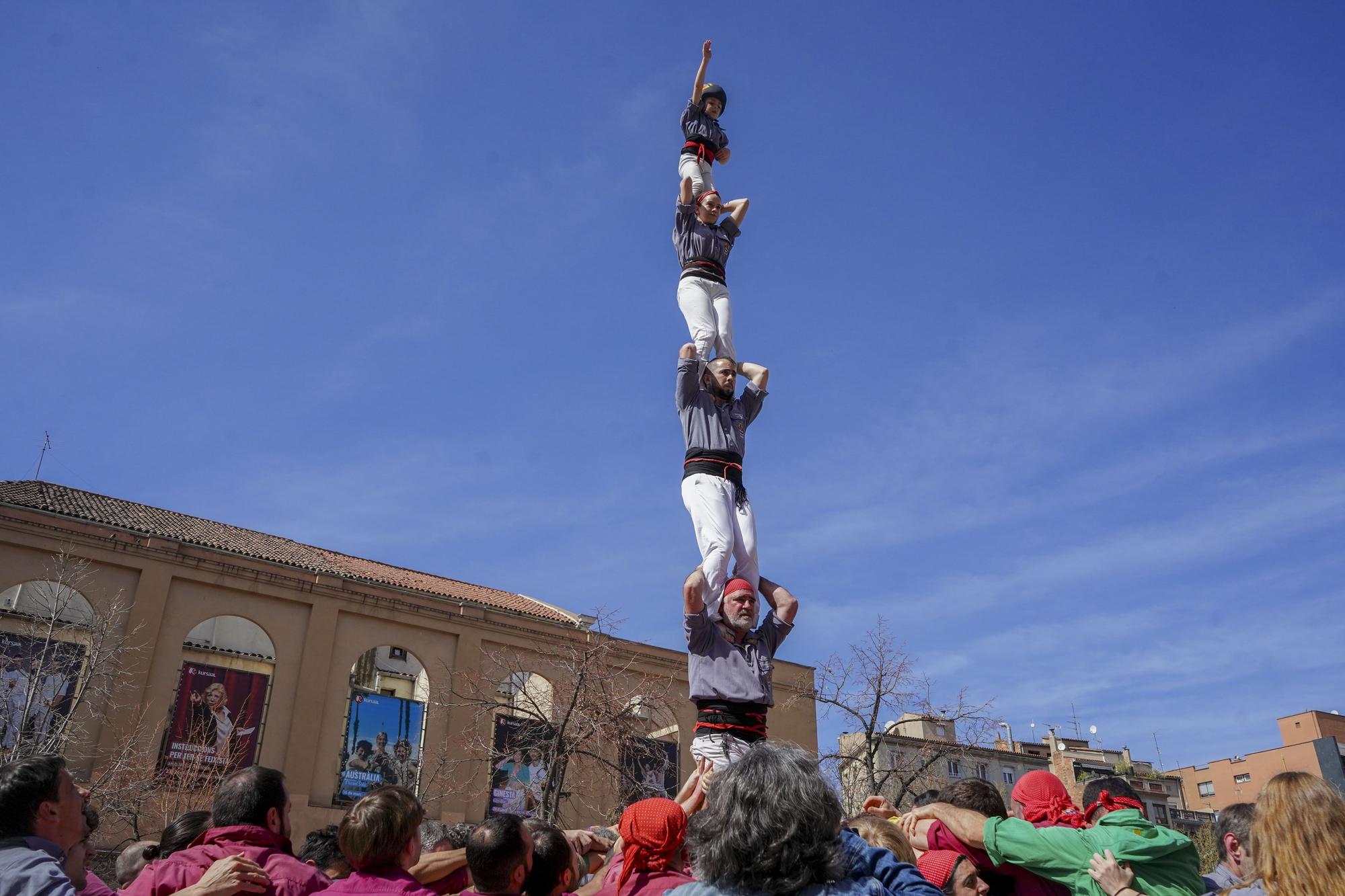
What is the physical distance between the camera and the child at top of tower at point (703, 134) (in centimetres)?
1007

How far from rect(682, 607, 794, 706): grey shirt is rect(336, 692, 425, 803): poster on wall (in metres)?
26.1

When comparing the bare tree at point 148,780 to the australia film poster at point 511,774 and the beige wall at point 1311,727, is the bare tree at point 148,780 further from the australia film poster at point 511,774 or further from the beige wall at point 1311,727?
the beige wall at point 1311,727

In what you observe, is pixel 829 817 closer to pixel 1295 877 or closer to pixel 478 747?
pixel 1295 877

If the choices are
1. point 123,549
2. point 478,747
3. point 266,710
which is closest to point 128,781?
point 266,710

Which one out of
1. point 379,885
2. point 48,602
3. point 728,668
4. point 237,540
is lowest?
point 379,885

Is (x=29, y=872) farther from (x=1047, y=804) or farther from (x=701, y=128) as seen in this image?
(x=701, y=128)

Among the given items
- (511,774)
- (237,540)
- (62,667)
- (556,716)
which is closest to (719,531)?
(556,716)

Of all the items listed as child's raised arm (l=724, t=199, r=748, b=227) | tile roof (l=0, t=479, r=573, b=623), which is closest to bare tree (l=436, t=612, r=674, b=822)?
tile roof (l=0, t=479, r=573, b=623)

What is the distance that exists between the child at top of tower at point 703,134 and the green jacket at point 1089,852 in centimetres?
690

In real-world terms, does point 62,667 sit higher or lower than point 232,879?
higher

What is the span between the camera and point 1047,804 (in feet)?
17.0

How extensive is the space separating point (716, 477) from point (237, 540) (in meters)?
30.8

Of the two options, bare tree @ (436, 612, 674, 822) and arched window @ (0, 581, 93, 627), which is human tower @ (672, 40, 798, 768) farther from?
arched window @ (0, 581, 93, 627)

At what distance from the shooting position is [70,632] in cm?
3228
